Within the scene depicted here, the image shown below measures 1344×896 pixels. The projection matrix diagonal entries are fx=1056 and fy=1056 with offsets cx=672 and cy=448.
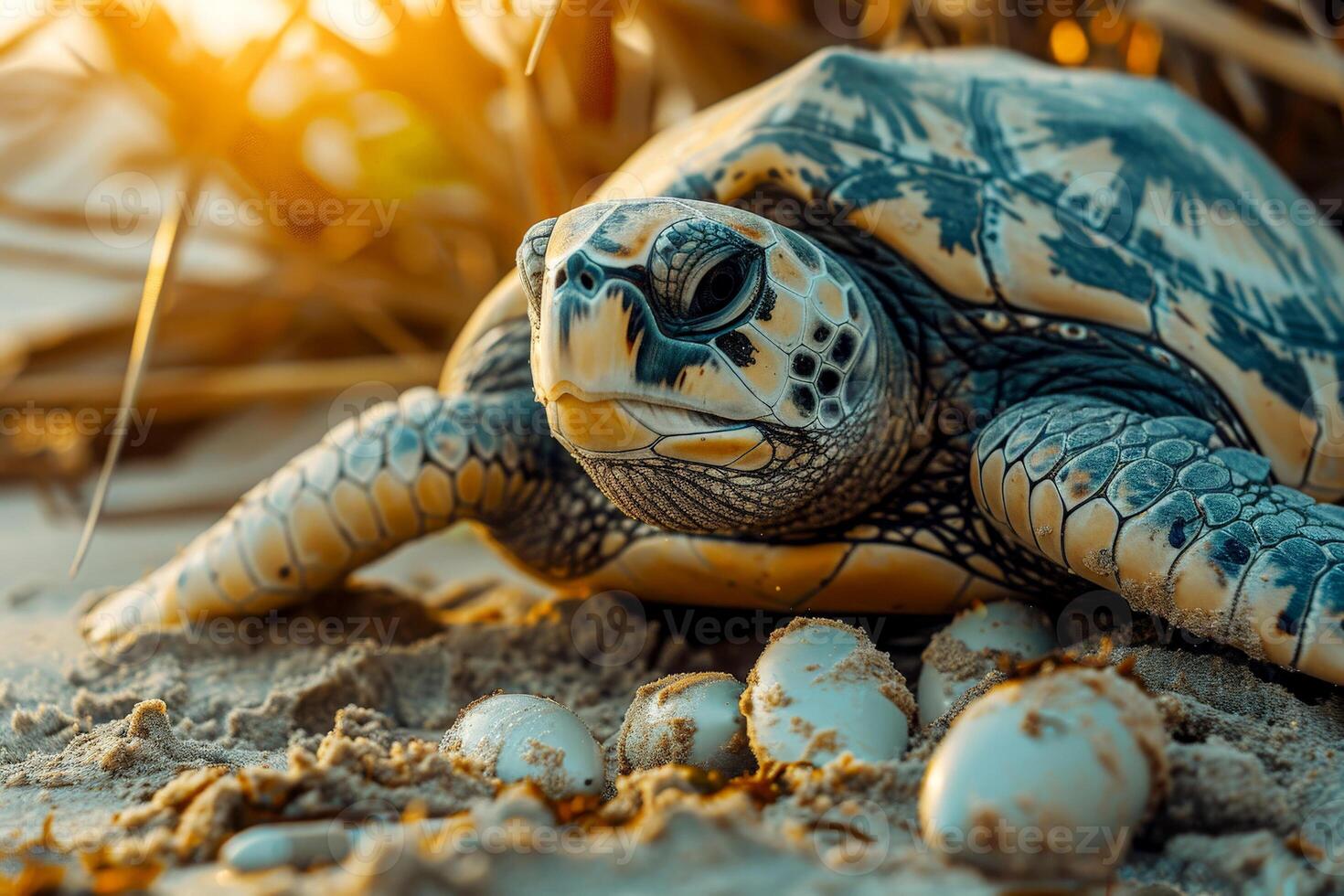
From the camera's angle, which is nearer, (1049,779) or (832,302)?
(1049,779)

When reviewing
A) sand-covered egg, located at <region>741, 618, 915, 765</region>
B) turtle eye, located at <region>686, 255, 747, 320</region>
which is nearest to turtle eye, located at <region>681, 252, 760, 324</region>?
turtle eye, located at <region>686, 255, 747, 320</region>

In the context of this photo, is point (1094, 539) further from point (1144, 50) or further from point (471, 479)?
point (1144, 50)

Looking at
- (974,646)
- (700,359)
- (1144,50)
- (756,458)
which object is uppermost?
(1144,50)

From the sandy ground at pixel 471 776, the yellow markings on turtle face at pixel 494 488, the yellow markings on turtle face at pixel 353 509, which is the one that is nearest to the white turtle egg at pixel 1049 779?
the sandy ground at pixel 471 776

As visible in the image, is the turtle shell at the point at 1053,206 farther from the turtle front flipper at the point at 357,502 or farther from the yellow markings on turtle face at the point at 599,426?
the yellow markings on turtle face at the point at 599,426

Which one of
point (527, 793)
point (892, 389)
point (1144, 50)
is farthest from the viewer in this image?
point (1144, 50)

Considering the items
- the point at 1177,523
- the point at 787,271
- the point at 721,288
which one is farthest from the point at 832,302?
the point at 1177,523
